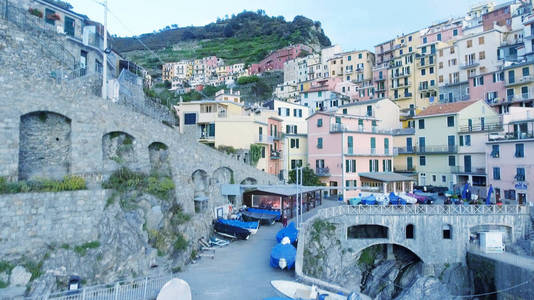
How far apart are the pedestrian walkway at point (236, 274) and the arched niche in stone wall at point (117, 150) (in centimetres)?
748

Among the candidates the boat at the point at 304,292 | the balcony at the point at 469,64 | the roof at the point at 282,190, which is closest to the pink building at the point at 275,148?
the roof at the point at 282,190

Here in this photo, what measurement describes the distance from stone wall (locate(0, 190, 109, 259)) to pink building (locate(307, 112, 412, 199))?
2399 cm

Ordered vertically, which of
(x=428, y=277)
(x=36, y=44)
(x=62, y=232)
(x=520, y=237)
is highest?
(x=36, y=44)

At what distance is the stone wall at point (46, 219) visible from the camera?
1395 centimetres

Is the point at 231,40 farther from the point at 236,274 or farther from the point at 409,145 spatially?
the point at 236,274

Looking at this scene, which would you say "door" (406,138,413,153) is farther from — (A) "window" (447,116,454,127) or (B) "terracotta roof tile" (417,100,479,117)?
(A) "window" (447,116,454,127)

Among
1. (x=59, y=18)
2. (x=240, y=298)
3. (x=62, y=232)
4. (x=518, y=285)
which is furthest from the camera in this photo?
(x=59, y=18)

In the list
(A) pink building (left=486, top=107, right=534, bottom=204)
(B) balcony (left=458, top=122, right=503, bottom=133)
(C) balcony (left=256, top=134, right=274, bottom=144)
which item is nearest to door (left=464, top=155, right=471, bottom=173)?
(B) balcony (left=458, top=122, right=503, bottom=133)

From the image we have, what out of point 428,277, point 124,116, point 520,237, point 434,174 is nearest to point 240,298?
point 124,116

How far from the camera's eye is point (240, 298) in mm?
13438

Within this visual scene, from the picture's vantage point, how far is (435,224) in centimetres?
2398

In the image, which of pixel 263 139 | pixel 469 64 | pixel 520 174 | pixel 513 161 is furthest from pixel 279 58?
pixel 520 174

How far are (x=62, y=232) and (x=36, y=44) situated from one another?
39.2 feet

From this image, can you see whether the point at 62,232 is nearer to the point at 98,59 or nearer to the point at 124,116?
the point at 124,116
